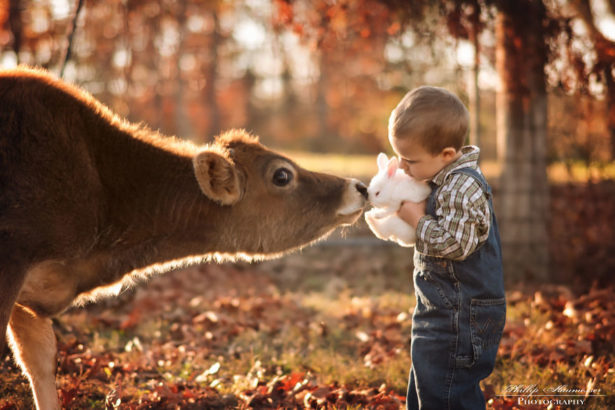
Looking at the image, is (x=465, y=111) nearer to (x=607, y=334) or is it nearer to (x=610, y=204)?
(x=607, y=334)

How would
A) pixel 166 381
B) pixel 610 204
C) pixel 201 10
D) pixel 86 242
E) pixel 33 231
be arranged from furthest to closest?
pixel 201 10 < pixel 610 204 < pixel 166 381 < pixel 86 242 < pixel 33 231

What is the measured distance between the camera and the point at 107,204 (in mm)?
3953

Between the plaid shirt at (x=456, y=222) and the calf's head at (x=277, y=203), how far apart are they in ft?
3.05

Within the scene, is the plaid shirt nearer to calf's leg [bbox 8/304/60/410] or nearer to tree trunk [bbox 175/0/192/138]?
calf's leg [bbox 8/304/60/410]

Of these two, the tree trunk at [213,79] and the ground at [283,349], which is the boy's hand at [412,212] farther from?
the tree trunk at [213,79]

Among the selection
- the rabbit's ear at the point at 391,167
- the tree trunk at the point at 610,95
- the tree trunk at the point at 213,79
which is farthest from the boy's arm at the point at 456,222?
the tree trunk at the point at 213,79

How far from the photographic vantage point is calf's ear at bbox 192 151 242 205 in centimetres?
398

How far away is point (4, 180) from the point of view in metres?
3.55

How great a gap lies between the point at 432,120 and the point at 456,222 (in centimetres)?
59

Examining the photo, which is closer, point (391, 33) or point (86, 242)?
point (86, 242)

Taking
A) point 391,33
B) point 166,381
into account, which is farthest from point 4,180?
point 391,33

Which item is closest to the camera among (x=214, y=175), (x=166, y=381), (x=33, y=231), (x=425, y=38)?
(x=33, y=231)

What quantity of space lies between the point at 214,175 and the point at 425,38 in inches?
184

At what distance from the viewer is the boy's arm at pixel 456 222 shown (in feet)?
11.0
